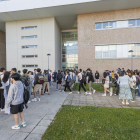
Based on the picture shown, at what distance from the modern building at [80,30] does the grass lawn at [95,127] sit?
12.6m

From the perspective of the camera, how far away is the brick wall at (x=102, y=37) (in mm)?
14727

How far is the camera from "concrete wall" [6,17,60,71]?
1712 cm

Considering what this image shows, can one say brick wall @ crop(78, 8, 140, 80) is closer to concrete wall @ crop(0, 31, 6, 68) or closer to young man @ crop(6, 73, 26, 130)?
young man @ crop(6, 73, 26, 130)

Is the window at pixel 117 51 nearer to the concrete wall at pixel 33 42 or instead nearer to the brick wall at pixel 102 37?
the brick wall at pixel 102 37

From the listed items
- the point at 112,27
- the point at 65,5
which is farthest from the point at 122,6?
the point at 65,5

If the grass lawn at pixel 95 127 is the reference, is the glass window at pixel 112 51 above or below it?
above

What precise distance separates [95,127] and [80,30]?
1546cm

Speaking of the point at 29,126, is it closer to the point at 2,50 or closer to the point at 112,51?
the point at 112,51

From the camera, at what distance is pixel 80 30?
53.1 ft

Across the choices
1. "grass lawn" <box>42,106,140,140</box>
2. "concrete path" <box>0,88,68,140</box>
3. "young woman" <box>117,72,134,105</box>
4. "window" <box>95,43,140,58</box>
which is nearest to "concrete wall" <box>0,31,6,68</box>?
"window" <box>95,43,140,58</box>

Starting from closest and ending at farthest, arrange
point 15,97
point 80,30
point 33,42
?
point 15,97 → point 80,30 → point 33,42

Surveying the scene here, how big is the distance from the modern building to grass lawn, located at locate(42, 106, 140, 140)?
12.6m

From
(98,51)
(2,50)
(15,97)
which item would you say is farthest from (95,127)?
(2,50)

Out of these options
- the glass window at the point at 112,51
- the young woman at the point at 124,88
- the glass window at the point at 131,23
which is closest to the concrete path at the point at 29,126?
the young woman at the point at 124,88
